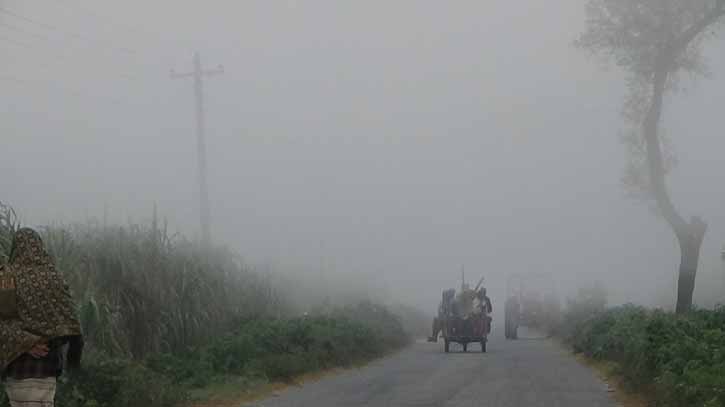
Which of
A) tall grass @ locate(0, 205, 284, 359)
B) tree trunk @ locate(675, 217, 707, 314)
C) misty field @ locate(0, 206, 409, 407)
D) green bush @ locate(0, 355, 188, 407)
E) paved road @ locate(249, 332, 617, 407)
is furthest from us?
tree trunk @ locate(675, 217, 707, 314)

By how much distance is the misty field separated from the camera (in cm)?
1436

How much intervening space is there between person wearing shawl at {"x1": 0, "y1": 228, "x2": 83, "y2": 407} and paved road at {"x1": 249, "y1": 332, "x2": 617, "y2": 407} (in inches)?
314

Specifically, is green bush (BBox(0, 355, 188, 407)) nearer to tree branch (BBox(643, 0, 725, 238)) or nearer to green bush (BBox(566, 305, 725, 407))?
green bush (BBox(566, 305, 725, 407))

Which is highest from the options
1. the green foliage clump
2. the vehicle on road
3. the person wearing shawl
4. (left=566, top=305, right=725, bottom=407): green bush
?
the person wearing shawl

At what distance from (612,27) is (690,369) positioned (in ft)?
45.6

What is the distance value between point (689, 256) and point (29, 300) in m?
20.1

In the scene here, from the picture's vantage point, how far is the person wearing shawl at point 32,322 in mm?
7441

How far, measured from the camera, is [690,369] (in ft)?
45.8

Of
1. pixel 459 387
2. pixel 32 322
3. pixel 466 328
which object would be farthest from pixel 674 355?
pixel 466 328

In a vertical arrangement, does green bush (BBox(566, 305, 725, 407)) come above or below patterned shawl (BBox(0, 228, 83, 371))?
below

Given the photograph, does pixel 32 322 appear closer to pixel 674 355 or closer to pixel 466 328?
pixel 674 355

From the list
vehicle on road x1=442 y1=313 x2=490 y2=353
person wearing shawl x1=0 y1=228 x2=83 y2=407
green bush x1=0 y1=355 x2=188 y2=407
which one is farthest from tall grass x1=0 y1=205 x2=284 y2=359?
vehicle on road x1=442 y1=313 x2=490 y2=353

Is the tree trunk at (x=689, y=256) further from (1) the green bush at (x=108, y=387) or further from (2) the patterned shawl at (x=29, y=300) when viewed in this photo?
(2) the patterned shawl at (x=29, y=300)

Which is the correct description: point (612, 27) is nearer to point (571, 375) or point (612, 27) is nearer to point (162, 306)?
point (571, 375)
